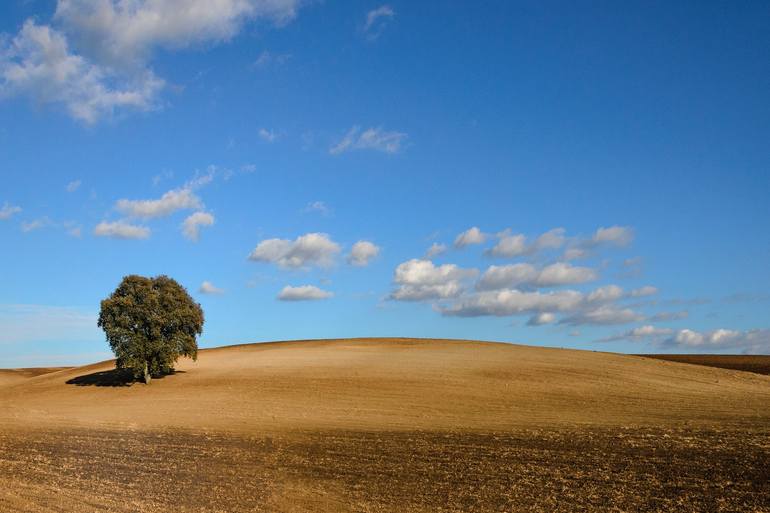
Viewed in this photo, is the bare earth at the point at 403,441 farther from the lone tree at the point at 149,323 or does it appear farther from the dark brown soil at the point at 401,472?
the lone tree at the point at 149,323

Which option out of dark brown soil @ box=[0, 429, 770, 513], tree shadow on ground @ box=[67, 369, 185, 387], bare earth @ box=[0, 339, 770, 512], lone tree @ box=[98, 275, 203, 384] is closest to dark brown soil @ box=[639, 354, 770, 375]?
bare earth @ box=[0, 339, 770, 512]

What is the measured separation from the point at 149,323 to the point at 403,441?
3531cm

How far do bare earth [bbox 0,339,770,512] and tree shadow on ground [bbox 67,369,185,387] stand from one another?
260cm

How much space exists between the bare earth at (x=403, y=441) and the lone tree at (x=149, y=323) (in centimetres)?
277

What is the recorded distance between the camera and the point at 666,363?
58156 millimetres

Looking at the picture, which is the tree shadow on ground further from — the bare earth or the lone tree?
the bare earth

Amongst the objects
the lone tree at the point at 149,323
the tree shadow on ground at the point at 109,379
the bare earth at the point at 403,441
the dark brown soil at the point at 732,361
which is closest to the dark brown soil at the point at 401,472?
the bare earth at the point at 403,441

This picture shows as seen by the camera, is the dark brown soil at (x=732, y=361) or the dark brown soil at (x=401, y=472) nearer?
the dark brown soil at (x=401, y=472)

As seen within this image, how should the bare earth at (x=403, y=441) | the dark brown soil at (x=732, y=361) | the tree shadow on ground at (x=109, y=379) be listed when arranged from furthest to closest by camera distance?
1. the dark brown soil at (x=732, y=361)
2. the tree shadow on ground at (x=109, y=379)
3. the bare earth at (x=403, y=441)

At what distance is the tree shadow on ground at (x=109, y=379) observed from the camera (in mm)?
58219

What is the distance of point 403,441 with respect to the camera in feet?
88.5

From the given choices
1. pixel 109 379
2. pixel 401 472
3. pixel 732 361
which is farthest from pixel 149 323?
pixel 732 361

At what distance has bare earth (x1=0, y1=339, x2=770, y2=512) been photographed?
18.2 meters

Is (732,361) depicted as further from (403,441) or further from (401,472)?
(401,472)
